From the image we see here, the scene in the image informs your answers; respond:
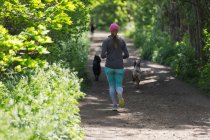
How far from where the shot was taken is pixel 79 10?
18234 mm

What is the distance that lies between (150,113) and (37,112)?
6592mm

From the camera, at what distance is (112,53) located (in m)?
14.1

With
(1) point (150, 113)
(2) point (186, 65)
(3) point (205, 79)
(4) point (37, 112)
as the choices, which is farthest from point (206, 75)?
(4) point (37, 112)

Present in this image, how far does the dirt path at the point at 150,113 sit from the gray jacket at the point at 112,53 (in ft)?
4.11

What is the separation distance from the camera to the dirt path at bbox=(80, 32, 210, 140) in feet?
38.2

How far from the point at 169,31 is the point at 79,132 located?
91.7 ft

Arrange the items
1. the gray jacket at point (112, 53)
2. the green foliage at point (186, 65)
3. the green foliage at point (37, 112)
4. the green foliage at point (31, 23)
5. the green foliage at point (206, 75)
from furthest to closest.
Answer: the green foliage at point (186, 65)
the green foliage at point (206, 75)
the gray jacket at point (112, 53)
the green foliage at point (31, 23)
the green foliage at point (37, 112)

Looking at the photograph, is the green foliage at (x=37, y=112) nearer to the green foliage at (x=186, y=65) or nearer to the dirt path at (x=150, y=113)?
the dirt path at (x=150, y=113)

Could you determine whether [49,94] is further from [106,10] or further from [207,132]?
[106,10]

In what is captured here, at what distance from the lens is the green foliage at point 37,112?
23.9 ft

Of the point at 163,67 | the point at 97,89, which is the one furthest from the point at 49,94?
the point at 163,67

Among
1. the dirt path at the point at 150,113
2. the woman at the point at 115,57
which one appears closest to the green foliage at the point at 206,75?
the dirt path at the point at 150,113

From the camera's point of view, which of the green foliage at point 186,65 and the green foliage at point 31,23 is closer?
the green foliage at point 31,23

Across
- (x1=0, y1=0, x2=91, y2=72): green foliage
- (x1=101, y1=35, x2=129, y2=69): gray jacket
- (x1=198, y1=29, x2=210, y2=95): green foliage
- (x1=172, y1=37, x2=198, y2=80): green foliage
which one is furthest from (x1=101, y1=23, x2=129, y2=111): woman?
(x1=172, y1=37, x2=198, y2=80): green foliage
